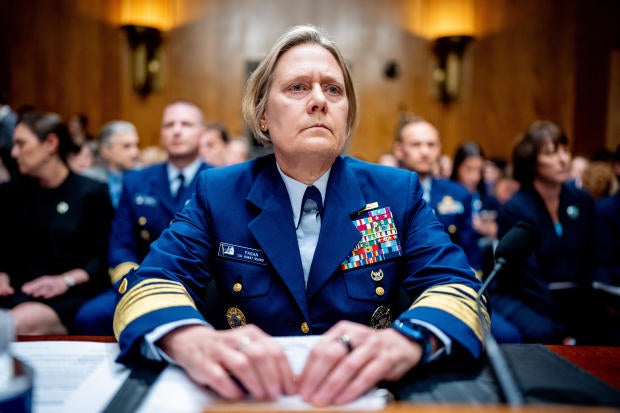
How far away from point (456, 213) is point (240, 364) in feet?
8.84

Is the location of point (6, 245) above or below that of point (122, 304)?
→ below

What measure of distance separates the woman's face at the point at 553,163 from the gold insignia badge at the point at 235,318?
2.18 metres

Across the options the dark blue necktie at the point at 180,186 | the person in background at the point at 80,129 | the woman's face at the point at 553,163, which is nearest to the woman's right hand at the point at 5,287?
the dark blue necktie at the point at 180,186

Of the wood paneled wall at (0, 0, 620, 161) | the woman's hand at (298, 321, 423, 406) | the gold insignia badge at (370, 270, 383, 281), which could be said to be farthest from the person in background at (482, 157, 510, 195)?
the woman's hand at (298, 321, 423, 406)

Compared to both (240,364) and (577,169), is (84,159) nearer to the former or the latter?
(240,364)

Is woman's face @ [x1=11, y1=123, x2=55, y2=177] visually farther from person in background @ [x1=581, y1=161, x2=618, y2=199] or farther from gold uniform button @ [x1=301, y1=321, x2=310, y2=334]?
person in background @ [x1=581, y1=161, x2=618, y2=199]

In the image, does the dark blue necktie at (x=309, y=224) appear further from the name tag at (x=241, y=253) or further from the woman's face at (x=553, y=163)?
the woman's face at (x=553, y=163)

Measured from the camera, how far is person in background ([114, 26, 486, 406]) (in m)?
1.00

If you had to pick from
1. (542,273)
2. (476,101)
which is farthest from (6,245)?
(476,101)

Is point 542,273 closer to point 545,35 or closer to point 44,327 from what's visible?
point 44,327

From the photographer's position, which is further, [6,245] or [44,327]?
[6,245]

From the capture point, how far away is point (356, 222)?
4.49ft

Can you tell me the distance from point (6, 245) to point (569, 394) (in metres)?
2.80

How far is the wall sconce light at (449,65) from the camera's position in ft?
21.9
